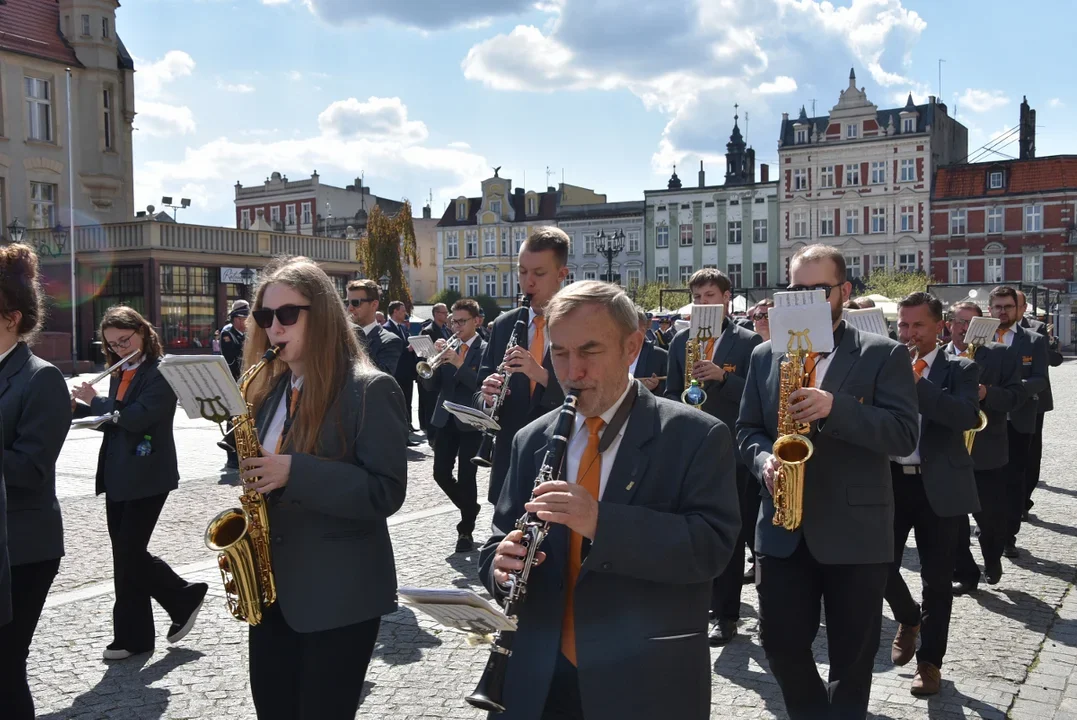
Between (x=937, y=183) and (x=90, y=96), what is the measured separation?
157ft

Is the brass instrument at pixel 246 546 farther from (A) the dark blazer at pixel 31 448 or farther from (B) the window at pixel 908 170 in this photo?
(B) the window at pixel 908 170

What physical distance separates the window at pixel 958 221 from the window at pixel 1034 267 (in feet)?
13.4

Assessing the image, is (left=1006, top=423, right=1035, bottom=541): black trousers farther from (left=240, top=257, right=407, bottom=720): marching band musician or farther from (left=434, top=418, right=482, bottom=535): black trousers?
(left=240, top=257, right=407, bottom=720): marching band musician

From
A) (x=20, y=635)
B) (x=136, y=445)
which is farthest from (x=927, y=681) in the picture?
(x=136, y=445)

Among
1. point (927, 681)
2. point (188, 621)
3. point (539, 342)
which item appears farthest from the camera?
point (188, 621)

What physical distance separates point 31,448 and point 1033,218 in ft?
210

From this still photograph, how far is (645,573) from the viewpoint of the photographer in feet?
8.20

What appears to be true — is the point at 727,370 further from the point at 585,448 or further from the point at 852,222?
the point at 852,222

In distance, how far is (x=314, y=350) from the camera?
11.1 feet

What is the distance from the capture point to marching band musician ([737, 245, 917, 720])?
3.77m

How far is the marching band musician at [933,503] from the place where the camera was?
5098 mm

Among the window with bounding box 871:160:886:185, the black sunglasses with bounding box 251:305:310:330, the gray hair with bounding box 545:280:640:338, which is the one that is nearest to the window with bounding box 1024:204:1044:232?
the window with bounding box 871:160:886:185

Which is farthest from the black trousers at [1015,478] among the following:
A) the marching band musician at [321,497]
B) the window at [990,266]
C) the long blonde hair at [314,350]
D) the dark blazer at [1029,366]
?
the window at [990,266]

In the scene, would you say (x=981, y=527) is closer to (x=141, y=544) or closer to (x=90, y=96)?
(x=141, y=544)
